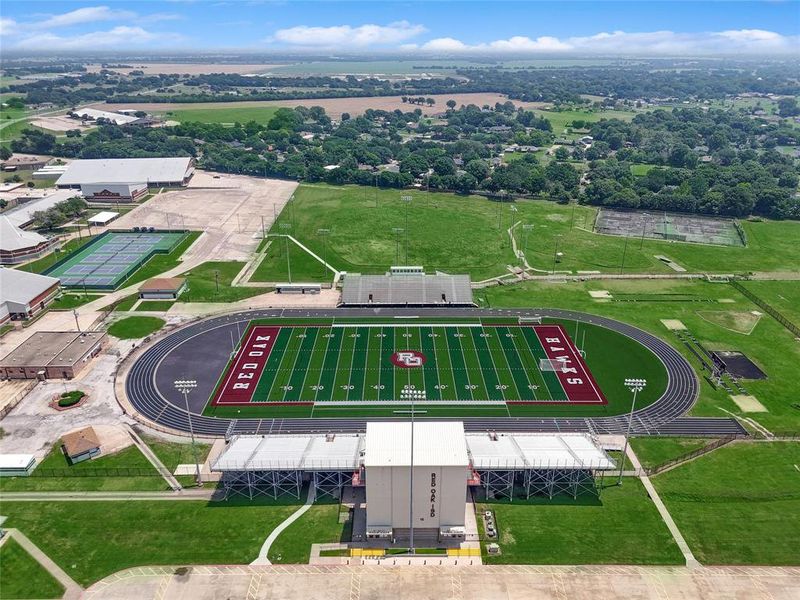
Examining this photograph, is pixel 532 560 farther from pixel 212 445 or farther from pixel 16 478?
pixel 16 478

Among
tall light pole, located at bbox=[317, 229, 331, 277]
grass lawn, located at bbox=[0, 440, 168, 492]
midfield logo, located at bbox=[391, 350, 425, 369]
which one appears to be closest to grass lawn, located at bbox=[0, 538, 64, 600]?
grass lawn, located at bbox=[0, 440, 168, 492]

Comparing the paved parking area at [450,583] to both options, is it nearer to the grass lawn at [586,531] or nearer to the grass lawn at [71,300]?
the grass lawn at [586,531]

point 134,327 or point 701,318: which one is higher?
point 134,327

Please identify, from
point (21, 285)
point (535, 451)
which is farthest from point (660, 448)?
point (21, 285)

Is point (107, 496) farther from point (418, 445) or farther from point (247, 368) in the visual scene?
point (418, 445)

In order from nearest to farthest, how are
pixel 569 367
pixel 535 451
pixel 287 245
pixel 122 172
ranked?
pixel 535 451
pixel 569 367
pixel 287 245
pixel 122 172

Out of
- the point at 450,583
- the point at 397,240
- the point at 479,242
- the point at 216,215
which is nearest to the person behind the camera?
the point at 450,583

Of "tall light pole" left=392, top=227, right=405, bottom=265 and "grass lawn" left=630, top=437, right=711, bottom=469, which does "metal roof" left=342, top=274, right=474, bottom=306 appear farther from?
"grass lawn" left=630, top=437, right=711, bottom=469

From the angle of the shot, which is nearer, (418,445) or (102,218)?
(418,445)
